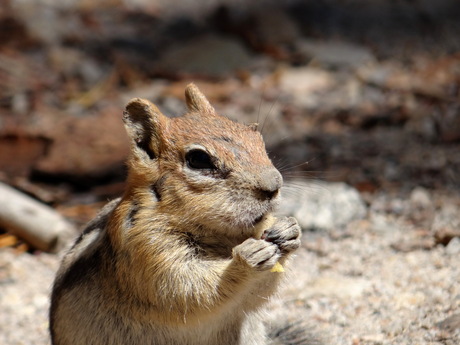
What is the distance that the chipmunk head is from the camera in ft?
9.00

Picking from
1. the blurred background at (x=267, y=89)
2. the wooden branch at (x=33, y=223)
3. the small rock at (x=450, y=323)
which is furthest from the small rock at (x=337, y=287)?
the wooden branch at (x=33, y=223)

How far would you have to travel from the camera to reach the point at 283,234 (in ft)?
9.25

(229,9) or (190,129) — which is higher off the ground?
(190,129)

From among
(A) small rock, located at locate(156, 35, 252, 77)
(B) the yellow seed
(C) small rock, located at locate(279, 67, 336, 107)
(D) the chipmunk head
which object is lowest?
(C) small rock, located at locate(279, 67, 336, 107)

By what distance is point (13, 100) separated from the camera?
6922mm

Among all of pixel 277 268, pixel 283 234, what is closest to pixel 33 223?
pixel 277 268

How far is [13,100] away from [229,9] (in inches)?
110

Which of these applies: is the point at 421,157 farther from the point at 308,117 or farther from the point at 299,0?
the point at 299,0

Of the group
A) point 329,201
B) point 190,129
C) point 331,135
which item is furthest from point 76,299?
point 331,135

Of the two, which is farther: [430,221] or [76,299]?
[430,221]

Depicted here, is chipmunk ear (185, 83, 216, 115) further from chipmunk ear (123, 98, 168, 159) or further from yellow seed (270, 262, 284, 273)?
yellow seed (270, 262, 284, 273)

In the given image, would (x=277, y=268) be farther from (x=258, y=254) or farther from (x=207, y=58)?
(x=207, y=58)

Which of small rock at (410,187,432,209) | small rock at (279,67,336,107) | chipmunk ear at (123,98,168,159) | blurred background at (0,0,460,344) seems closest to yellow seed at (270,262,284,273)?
chipmunk ear at (123,98,168,159)

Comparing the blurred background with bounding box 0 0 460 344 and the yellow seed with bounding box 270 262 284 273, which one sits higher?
the yellow seed with bounding box 270 262 284 273
